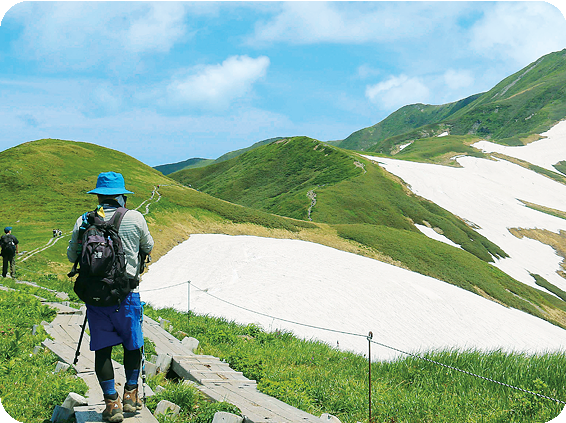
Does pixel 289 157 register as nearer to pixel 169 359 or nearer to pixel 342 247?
pixel 342 247

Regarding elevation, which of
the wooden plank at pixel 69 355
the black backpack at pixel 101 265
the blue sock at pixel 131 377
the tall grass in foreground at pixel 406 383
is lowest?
the tall grass in foreground at pixel 406 383

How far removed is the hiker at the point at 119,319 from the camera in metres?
6.01

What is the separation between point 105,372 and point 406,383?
21.2 feet

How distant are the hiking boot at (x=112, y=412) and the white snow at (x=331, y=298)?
1710 cm

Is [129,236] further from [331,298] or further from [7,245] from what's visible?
[331,298]

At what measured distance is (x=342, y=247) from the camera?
172 feet

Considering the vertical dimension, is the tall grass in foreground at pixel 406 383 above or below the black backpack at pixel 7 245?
below

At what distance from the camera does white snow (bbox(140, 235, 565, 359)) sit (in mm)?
25719

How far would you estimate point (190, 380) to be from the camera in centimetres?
810

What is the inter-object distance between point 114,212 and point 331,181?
11104cm

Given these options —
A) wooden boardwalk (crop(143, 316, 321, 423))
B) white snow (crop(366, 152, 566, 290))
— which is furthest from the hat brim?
white snow (crop(366, 152, 566, 290))

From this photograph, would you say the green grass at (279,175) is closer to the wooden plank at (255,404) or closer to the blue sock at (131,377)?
the wooden plank at (255,404)

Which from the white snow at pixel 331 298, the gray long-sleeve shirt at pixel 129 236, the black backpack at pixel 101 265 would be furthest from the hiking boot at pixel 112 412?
the white snow at pixel 331 298

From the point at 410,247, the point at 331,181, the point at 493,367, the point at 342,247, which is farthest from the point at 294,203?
the point at 493,367
